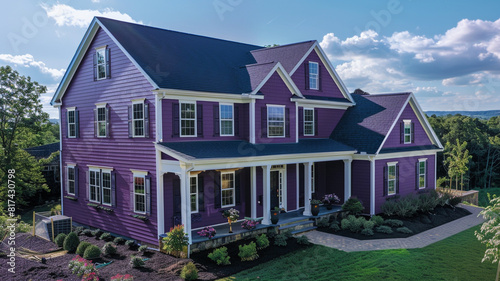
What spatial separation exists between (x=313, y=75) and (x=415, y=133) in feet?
26.1

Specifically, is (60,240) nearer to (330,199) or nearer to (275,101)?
(275,101)

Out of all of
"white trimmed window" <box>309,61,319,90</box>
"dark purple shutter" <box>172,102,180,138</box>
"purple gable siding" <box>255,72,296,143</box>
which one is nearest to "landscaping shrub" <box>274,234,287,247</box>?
"purple gable siding" <box>255,72,296,143</box>

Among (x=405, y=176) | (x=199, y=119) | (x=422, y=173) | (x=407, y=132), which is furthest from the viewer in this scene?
(x=422, y=173)

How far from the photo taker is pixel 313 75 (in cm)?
2348

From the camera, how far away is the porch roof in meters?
15.6

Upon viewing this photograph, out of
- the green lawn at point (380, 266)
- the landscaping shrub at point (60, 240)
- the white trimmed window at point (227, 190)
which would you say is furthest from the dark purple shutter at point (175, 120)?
the landscaping shrub at point (60, 240)

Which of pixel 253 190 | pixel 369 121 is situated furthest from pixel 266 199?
pixel 369 121

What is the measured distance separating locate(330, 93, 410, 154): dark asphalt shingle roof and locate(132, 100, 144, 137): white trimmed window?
1241 cm

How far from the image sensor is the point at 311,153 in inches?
773

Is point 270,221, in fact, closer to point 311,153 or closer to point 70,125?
point 311,153

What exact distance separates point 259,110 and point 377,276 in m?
9.72

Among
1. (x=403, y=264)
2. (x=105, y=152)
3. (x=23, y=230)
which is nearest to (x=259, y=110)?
(x=105, y=152)

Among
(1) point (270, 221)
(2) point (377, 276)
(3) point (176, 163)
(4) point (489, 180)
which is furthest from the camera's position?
(4) point (489, 180)

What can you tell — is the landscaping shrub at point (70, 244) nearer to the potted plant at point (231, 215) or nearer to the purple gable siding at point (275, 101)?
the potted plant at point (231, 215)
